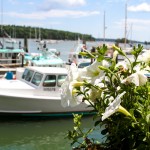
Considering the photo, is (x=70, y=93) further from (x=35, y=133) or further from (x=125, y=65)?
(x=35, y=133)

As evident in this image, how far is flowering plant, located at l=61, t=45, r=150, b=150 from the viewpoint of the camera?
169cm

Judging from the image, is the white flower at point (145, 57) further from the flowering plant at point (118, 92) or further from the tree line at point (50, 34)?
the tree line at point (50, 34)

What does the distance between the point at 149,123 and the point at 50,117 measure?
11.9 m

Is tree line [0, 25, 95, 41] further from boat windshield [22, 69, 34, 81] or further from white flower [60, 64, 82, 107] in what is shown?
white flower [60, 64, 82, 107]

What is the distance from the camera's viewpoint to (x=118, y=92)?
1.78m

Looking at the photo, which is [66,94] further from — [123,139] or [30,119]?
[30,119]

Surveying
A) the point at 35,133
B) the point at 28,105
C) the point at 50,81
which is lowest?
the point at 35,133

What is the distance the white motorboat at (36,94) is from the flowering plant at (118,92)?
34.6ft

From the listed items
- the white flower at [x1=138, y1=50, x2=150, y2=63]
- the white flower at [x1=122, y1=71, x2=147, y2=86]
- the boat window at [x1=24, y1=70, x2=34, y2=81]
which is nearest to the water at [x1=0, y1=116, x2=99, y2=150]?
the boat window at [x1=24, y1=70, x2=34, y2=81]

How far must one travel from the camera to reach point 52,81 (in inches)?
505

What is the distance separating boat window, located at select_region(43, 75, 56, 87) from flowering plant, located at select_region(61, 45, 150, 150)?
1074cm

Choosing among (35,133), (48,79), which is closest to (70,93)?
(35,133)

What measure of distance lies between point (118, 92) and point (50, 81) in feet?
36.3

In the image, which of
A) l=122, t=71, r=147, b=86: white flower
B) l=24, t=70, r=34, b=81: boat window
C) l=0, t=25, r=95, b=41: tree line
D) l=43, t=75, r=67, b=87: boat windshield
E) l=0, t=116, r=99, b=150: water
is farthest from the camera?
l=0, t=25, r=95, b=41: tree line
